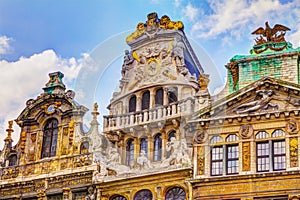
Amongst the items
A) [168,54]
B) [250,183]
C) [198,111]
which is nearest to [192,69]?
[168,54]

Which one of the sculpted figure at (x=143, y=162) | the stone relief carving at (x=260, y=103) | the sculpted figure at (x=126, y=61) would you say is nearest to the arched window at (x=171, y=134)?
the sculpted figure at (x=143, y=162)

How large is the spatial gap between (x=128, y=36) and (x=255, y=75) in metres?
7.31

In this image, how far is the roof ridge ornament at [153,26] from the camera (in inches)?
1545

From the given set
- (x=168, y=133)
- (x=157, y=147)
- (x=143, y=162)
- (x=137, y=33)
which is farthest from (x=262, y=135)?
(x=137, y=33)

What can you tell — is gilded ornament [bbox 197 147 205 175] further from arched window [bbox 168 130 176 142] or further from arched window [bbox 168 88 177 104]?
arched window [bbox 168 88 177 104]

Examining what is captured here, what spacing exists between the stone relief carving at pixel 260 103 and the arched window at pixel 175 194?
14.6 feet

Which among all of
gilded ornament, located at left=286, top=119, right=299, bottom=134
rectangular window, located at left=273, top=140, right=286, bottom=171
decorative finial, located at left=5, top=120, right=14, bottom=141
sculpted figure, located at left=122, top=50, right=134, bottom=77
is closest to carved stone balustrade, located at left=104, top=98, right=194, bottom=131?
sculpted figure, located at left=122, top=50, right=134, bottom=77

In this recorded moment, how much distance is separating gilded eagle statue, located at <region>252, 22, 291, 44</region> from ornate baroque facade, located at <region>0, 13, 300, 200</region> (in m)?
0.05

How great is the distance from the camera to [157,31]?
128 feet

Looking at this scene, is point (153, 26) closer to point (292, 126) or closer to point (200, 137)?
point (200, 137)

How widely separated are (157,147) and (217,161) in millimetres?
3980

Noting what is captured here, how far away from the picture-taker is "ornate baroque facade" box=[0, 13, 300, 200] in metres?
33.3

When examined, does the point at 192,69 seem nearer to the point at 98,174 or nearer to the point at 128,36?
the point at 128,36

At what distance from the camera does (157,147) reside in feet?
122
